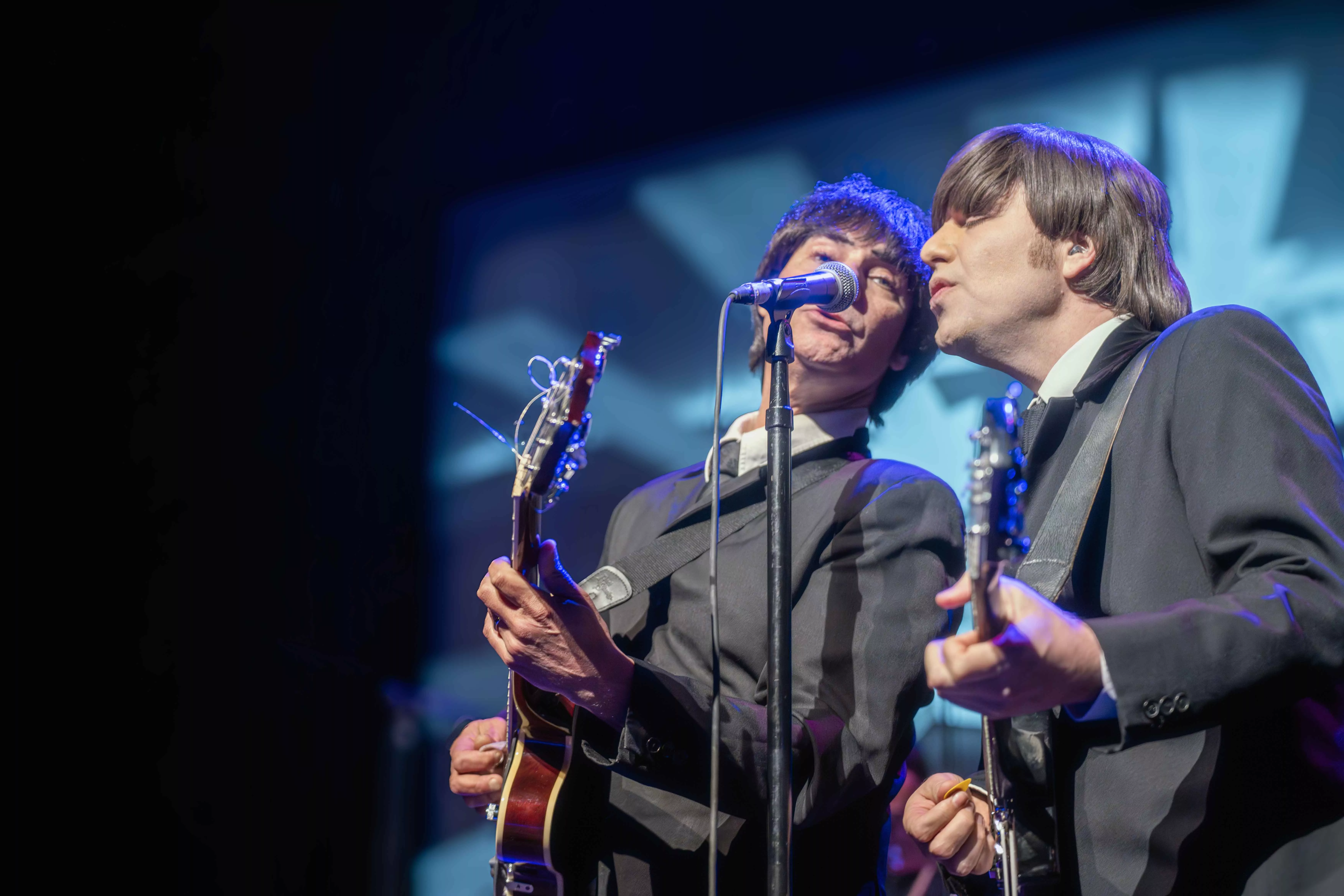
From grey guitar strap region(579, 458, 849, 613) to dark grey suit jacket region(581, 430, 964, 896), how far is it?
0.10 feet

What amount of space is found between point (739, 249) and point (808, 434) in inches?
41.0

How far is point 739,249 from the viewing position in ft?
10.8

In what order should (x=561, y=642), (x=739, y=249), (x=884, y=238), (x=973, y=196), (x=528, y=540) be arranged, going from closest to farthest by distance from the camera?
(x=561, y=642) → (x=528, y=540) → (x=973, y=196) → (x=884, y=238) → (x=739, y=249)

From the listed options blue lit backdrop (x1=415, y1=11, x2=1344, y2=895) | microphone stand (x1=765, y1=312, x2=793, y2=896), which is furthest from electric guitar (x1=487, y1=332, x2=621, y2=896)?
blue lit backdrop (x1=415, y1=11, x2=1344, y2=895)

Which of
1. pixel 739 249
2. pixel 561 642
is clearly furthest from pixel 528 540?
pixel 739 249

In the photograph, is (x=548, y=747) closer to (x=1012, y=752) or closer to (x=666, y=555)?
(x=666, y=555)

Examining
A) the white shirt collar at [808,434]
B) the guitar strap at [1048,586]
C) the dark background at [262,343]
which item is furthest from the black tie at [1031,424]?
the dark background at [262,343]

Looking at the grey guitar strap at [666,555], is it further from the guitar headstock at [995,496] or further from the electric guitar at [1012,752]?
the guitar headstock at [995,496]

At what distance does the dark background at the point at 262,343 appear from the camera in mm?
2943

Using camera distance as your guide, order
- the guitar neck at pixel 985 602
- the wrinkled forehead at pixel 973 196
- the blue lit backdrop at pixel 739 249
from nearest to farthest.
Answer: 1. the guitar neck at pixel 985 602
2. the wrinkled forehead at pixel 973 196
3. the blue lit backdrop at pixel 739 249

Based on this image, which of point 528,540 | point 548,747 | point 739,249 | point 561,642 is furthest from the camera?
point 739,249

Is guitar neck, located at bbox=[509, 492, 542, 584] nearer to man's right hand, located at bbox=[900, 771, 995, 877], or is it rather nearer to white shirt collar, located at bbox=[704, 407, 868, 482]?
white shirt collar, located at bbox=[704, 407, 868, 482]

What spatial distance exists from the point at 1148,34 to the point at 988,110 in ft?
1.52

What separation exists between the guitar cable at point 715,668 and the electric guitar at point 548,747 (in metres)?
0.25
